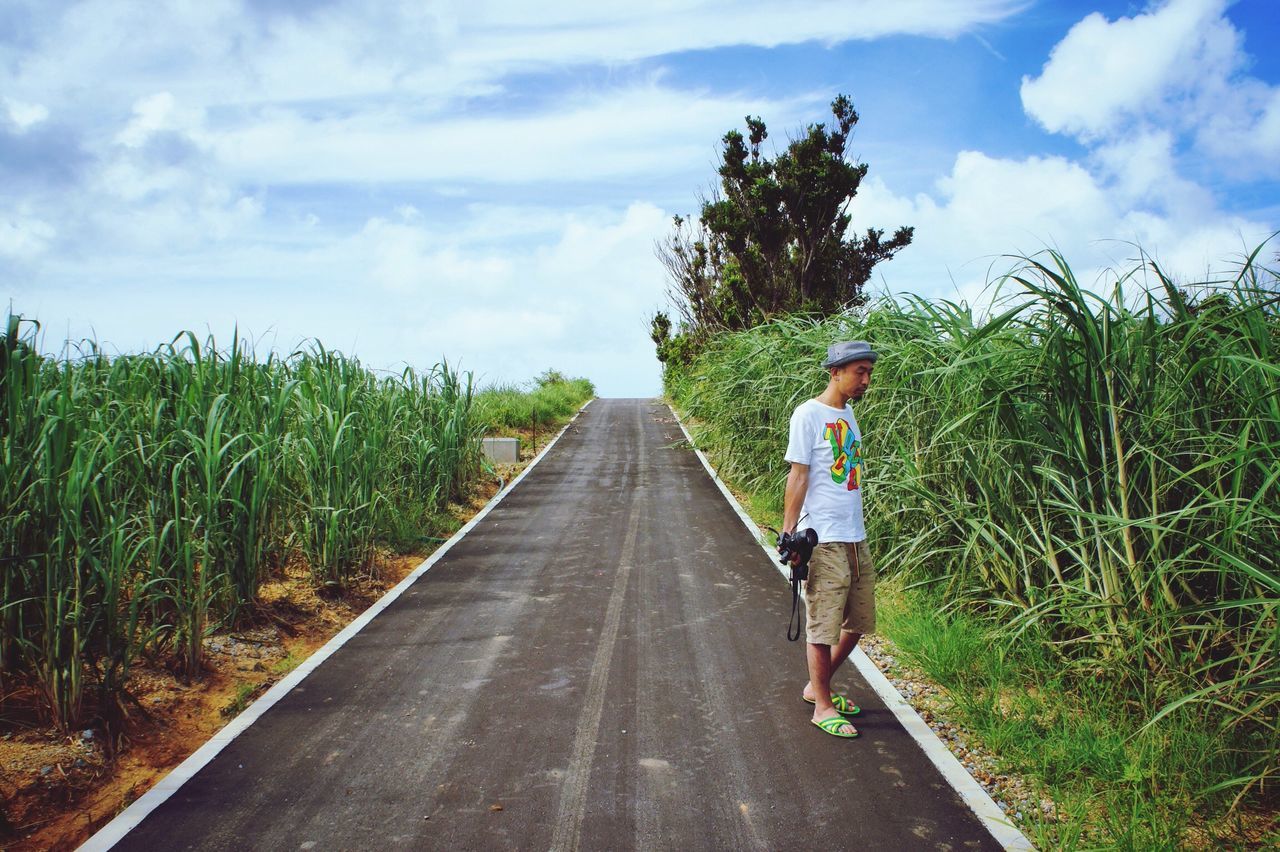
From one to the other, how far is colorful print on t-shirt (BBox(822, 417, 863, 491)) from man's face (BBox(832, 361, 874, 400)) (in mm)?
190

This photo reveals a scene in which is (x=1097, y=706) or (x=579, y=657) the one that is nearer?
(x=1097, y=706)

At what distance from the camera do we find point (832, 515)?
4754 mm

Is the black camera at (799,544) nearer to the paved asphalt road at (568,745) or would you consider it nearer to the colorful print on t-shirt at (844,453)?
the colorful print on t-shirt at (844,453)

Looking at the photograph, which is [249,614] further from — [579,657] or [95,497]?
[579,657]

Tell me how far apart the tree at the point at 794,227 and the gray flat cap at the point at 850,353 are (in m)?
19.3

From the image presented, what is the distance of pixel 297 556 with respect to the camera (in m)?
8.68

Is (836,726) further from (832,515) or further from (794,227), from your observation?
(794,227)

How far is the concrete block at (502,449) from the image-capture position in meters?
19.1

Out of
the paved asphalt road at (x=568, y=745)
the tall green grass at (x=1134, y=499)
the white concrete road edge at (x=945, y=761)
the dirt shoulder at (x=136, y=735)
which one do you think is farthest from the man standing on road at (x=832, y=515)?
the dirt shoulder at (x=136, y=735)

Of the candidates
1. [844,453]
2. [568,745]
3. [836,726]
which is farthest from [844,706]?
[568,745]

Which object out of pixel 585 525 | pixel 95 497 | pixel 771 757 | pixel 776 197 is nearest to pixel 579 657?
pixel 771 757

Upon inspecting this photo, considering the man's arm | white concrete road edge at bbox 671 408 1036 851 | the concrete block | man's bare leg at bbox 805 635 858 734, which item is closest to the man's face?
the man's arm

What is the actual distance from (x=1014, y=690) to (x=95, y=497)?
5.83 m

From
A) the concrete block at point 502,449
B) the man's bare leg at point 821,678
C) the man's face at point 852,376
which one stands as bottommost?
the man's bare leg at point 821,678
